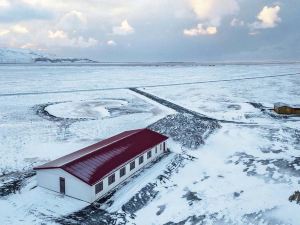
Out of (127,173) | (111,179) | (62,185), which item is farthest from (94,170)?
(127,173)

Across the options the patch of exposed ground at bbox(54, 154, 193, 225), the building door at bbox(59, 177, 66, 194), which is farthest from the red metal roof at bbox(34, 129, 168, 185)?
the patch of exposed ground at bbox(54, 154, 193, 225)

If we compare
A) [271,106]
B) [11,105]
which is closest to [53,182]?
[11,105]

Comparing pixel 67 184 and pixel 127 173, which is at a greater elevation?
pixel 67 184

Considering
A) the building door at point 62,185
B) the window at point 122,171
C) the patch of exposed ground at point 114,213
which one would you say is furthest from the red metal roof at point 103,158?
the patch of exposed ground at point 114,213

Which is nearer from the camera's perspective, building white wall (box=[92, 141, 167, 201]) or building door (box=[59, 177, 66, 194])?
building door (box=[59, 177, 66, 194])

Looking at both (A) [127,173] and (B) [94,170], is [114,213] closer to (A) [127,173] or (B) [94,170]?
(B) [94,170]

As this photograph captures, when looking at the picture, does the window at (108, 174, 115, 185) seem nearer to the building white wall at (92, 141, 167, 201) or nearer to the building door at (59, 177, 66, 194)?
the building white wall at (92, 141, 167, 201)
